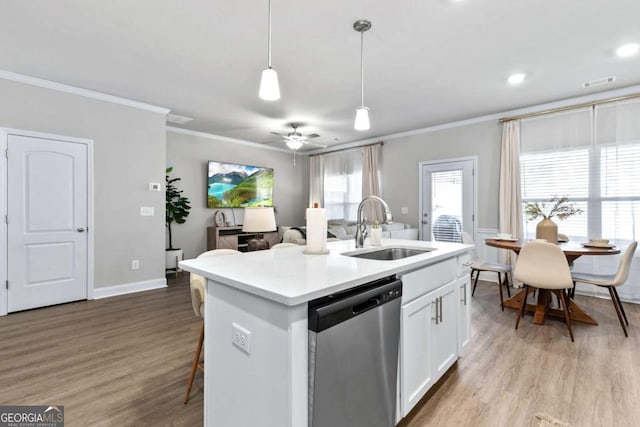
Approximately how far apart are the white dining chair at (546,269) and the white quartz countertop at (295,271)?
4.91 feet

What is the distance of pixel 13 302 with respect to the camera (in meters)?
3.37

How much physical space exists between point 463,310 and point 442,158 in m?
3.75

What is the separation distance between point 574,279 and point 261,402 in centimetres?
335

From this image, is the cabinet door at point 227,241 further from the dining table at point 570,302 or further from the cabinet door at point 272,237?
the dining table at point 570,302

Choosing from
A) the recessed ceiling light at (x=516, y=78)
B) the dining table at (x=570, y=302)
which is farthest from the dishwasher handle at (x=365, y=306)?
the recessed ceiling light at (x=516, y=78)

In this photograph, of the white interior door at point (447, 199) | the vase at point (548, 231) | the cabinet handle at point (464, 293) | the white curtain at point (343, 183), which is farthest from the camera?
the white curtain at point (343, 183)

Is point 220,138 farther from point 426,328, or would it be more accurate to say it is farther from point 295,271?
point 426,328

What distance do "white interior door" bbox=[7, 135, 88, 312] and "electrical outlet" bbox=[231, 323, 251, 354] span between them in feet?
12.0

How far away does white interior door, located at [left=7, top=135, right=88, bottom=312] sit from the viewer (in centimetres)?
338

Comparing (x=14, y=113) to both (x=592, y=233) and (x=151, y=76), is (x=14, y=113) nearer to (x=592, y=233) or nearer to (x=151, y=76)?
(x=151, y=76)

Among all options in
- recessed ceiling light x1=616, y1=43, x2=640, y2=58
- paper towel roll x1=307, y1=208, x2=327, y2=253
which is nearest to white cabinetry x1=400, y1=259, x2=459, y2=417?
paper towel roll x1=307, y1=208, x2=327, y2=253

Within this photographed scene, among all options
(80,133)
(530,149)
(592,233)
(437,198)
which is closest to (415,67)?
(530,149)

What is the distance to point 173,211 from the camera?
5.37 metres

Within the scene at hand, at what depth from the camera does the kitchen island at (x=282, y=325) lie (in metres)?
1.05
